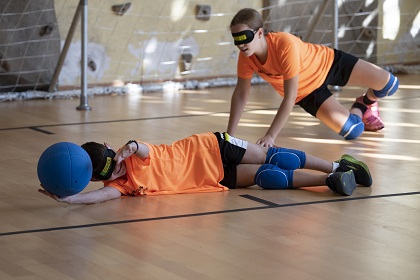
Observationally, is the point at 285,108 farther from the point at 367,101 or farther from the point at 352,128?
the point at 367,101

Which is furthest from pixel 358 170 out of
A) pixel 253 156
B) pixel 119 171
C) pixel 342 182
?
pixel 119 171

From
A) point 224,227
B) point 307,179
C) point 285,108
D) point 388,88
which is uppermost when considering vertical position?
point 388,88

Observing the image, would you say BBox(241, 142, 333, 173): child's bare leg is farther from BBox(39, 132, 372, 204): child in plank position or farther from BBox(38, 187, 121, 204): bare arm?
BBox(38, 187, 121, 204): bare arm

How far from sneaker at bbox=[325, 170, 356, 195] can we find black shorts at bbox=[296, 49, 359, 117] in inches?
42.2

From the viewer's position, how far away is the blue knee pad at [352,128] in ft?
13.6

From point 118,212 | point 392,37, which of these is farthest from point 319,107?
point 392,37

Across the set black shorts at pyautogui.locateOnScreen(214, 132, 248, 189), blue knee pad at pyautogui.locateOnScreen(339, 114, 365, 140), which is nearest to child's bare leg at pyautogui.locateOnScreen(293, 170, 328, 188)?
black shorts at pyautogui.locateOnScreen(214, 132, 248, 189)

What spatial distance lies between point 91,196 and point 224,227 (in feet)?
1.78

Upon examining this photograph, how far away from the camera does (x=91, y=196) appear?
2.95m

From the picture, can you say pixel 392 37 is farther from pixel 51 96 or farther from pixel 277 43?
pixel 277 43

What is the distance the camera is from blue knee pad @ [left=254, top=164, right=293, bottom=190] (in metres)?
3.17

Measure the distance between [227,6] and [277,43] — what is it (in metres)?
2.61

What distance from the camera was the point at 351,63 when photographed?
427 centimetres

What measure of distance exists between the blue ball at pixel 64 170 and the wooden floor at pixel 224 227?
0.34 ft
